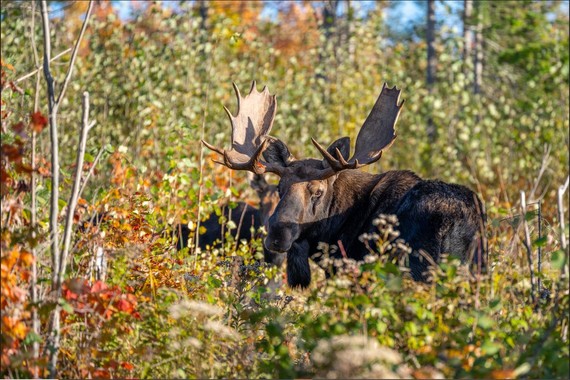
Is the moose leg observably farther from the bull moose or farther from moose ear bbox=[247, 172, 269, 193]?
moose ear bbox=[247, 172, 269, 193]

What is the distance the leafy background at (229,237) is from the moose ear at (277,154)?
36.9 inches

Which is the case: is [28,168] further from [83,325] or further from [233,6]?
[233,6]

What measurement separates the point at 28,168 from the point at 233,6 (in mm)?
24898

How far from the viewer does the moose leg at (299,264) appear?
806 cm

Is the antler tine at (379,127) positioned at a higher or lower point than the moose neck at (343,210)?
higher

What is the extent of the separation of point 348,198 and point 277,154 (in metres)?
0.75

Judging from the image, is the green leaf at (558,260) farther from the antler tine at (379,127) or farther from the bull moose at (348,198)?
the antler tine at (379,127)

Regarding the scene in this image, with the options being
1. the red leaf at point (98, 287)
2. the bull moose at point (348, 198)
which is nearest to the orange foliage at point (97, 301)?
the red leaf at point (98, 287)

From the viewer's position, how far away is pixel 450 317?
16.5 feet

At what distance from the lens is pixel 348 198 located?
823 centimetres

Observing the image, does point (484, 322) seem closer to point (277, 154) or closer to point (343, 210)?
point (343, 210)

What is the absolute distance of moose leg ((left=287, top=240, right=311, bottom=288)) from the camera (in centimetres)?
806

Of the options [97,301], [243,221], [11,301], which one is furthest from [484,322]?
[243,221]

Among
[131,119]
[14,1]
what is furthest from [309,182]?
[14,1]
